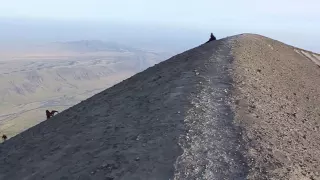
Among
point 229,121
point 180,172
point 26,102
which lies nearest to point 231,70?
point 229,121

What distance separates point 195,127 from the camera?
1415 centimetres

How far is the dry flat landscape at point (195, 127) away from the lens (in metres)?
12.5

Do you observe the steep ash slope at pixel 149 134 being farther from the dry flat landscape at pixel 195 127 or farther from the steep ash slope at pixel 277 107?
the steep ash slope at pixel 277 107

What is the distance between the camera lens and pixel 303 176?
1199 centimetres

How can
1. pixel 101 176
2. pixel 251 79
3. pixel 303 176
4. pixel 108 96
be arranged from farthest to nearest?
pixel 108 96 < pixel 251 79 < pixel 101 176 < pixel 303 176

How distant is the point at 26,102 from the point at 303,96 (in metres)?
171

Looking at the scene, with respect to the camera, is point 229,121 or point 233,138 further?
point 229,121

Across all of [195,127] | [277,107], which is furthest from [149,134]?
[277,107]

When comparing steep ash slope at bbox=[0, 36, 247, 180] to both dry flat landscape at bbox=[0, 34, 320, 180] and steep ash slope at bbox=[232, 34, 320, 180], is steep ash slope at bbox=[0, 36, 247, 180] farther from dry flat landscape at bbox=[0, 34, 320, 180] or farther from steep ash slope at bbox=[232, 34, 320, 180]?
steep ash slope at bbox=[232, 34, 320, 180]

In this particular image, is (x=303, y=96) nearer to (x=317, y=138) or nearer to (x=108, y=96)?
(x=317, y=138)

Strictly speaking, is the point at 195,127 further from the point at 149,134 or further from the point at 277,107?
the point at 277,107

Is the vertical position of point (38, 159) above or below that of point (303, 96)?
below

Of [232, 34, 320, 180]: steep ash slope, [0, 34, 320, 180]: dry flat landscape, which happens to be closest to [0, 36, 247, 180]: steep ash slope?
[0, 34, 320, 180]: dry flat landscape

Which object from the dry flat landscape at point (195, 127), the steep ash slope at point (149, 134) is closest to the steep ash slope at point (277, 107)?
the dry flat landscape at point (195, 127)
